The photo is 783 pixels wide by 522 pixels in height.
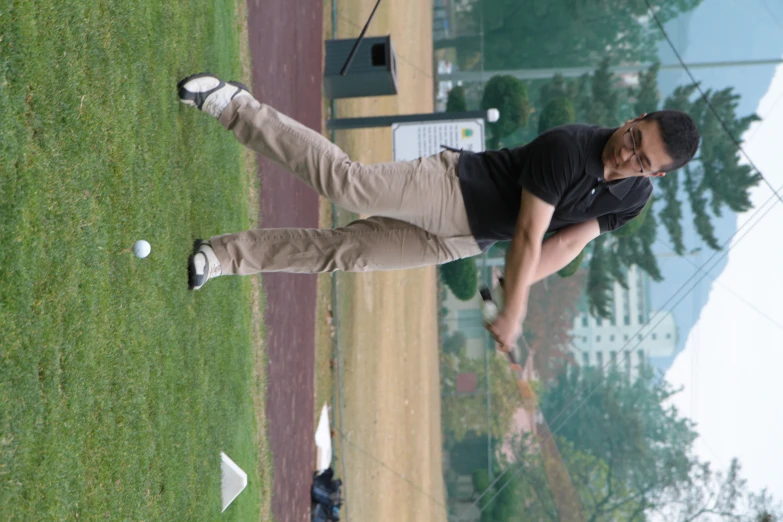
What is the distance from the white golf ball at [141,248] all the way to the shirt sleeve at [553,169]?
63.6 inches

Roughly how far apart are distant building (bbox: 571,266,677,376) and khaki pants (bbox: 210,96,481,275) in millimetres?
6026

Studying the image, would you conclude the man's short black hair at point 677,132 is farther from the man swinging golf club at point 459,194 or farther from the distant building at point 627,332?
the distant building at point 627,332

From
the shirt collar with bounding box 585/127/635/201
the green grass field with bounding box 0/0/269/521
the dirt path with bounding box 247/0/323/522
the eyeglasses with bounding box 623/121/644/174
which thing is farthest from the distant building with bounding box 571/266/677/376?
the eyeglasses with bounding box 623/121/644/174

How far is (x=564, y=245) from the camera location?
397 cm

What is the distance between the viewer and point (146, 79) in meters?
3.76

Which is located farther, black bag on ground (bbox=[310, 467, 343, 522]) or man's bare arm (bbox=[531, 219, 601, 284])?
black bag on ground (bbox=[310, 467, 343, 522])

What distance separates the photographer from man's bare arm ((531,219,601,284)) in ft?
12.9

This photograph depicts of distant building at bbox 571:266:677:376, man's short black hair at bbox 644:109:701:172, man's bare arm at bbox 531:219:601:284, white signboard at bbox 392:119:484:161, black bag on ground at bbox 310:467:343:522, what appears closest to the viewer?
man's short black hair at bbox 644:109:701:172

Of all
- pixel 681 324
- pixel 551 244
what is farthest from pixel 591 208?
pixel 681 324

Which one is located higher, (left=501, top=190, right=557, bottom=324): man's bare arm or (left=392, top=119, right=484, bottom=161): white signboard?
(left=392, top=119, right=484, bottom=161): white signboard

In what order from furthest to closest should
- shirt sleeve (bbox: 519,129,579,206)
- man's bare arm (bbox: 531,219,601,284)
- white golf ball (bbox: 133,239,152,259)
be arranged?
man's bare arm (bbox: 531,219,601,284) < white golf ball (bbox: 133,239,152,259) < shirt sleeve (bbox: 519,129,579,206)

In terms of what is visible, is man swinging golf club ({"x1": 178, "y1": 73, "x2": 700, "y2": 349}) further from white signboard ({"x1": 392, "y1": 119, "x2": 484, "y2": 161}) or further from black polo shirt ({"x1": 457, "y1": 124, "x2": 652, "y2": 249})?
white signboard ({"x1": 392, "y1": 119, "x2": 484, "y2": 161})

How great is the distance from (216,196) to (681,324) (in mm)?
6218

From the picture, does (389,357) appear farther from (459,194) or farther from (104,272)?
(104,272)
